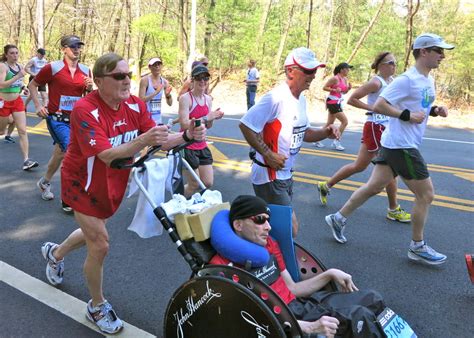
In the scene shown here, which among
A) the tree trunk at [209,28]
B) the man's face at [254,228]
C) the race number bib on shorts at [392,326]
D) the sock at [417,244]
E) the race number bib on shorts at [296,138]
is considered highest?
the tree trunk at [209,28]

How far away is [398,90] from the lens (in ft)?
13.2

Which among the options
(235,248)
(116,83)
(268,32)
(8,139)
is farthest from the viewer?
(268,32)

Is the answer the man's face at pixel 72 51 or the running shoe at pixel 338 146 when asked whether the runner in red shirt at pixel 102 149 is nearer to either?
the man's face at pixel 72 51

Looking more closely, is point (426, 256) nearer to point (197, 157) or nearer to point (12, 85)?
point (197, 157)

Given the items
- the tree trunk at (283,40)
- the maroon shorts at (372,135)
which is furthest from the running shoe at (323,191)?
the tree trunk at (283,40)

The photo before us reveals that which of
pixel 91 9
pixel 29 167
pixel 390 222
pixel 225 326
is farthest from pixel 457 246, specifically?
pixel 91 9

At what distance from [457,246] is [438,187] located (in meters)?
2.38

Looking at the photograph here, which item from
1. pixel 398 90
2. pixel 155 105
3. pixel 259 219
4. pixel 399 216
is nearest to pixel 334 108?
pixel 155 105

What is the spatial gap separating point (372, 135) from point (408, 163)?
4.68 ft

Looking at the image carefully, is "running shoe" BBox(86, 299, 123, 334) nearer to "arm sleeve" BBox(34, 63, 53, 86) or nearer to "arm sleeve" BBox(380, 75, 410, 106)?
"arm sleeve" BBox(380, 75, 410, 106)

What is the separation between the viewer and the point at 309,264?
292 centimetres

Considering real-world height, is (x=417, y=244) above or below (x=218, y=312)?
below

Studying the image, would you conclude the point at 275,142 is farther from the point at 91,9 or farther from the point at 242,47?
the point at 91,9

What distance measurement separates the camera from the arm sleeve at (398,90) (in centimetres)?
398
